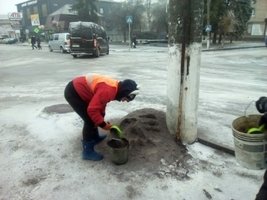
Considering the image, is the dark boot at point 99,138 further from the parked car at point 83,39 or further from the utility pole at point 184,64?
the parked car at point 83,39

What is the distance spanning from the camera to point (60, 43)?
24.8 metres

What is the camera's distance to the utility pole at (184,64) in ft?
13.3

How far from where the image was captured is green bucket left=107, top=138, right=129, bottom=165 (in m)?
3.86

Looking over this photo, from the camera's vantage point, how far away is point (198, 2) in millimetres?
4039

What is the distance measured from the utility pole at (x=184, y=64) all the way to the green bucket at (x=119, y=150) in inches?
35.4

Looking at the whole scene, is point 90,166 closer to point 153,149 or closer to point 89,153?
point 89,153

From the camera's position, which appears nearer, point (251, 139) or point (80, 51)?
point (251, 139)

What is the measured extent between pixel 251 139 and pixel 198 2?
2.02m

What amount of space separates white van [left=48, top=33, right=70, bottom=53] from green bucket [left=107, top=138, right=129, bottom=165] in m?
20.1

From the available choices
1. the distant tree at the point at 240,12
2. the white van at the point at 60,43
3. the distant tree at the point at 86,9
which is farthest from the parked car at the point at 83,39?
the distant tree at the point at 86,9

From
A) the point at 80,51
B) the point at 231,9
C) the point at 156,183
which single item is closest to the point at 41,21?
the point at 231,9

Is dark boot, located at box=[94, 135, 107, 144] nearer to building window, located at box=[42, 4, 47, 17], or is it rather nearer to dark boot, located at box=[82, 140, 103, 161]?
dark boot, located at box=[82, 140, 103, 161]

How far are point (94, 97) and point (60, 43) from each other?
22435 mm

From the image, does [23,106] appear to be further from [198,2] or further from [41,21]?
[41,21]
